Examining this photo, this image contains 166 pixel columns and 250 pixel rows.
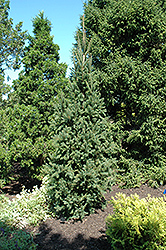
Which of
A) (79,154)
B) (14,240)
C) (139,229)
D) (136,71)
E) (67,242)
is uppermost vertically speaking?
(136,71)

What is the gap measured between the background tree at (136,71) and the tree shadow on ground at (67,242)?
9.29ft

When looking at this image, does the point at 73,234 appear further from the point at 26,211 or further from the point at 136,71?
the point at 136,71

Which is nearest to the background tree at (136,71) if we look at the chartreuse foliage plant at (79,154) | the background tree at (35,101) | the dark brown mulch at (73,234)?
the background tree at (35,101)

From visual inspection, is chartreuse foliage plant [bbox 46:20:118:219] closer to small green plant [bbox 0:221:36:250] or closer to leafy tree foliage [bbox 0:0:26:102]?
small green plant [bbox 0:221:36:250]

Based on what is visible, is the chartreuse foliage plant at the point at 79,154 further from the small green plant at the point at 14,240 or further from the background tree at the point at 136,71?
the background tree at the point at 136,71

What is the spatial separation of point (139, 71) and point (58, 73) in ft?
7.36

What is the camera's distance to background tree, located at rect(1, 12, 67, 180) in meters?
4.93

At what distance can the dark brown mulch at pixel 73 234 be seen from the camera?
10.5 feet

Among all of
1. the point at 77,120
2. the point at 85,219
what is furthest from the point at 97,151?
the point at 85,219

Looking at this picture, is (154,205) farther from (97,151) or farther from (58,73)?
(58,73)

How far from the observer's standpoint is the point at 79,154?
3.83 metres

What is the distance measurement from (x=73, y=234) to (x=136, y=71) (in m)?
4.34

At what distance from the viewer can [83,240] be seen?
10.9ft

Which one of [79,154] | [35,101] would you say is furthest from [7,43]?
[79,154]
